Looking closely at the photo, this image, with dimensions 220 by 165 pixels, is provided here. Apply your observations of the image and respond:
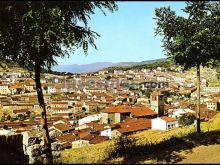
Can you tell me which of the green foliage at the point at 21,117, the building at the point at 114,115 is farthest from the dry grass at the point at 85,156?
the green foliage at the point at 21,117

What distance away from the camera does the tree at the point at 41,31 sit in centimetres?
1335

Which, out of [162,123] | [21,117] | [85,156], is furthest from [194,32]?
[21,117]

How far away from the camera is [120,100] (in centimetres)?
16188

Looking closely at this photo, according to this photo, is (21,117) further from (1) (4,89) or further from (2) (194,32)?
(2) (194,32)

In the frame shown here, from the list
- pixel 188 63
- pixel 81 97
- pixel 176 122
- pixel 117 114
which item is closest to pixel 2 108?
pixel 81 97

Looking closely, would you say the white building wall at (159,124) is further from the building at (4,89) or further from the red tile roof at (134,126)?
the building at (4,89)

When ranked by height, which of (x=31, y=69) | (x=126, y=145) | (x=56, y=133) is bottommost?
(x=56, y=133)

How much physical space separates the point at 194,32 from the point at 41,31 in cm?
1075

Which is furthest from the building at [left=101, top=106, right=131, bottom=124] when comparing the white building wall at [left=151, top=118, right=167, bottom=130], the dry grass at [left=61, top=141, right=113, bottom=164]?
the dry grass at [left=61, top=141, right=113, bottom=164]

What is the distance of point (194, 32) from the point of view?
2155 centimetres

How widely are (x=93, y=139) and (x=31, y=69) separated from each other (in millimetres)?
53870

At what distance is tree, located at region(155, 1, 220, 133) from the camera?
832 inches

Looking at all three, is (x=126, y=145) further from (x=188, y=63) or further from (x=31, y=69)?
(x=188, y=63)

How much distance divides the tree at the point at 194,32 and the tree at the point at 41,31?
301 inches
